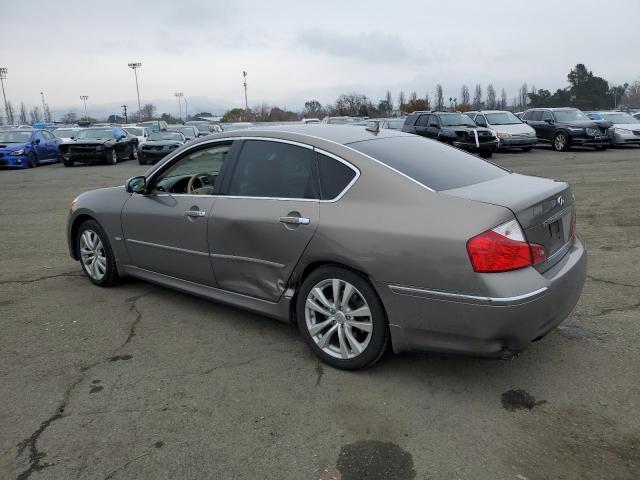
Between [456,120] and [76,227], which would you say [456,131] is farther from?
[76,227]

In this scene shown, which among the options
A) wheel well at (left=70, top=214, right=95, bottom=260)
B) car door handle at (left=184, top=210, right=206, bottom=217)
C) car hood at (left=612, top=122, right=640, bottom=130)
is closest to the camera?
car door handle at (left=184, top=210, right=206, bottom=217)

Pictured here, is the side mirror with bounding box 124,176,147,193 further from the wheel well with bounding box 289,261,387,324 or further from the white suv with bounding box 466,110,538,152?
the white suv with bounding box 466,110,538,152

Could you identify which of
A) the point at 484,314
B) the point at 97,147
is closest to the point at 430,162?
the point at 484,314

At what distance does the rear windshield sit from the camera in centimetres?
367

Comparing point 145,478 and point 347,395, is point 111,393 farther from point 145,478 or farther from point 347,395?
point 347,395

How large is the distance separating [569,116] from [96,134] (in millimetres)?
19317

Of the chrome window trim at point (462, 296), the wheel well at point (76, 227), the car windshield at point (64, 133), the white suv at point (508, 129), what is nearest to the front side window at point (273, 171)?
the chrome window trim at point (462, 296)

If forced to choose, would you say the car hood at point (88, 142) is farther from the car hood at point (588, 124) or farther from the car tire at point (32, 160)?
the car hood at point (588, 124)

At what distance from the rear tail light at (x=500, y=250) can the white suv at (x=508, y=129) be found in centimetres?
1936

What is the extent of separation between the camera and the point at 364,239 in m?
3.44

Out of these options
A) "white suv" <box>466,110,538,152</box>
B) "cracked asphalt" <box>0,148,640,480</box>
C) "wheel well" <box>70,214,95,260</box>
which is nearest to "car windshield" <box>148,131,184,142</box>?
"white suv" <box>466,110,538,152</box>

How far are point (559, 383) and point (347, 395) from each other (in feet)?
4.36

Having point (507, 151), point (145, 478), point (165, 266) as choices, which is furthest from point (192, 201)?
point (507, 151)

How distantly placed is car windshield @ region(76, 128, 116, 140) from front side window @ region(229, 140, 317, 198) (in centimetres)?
2052
